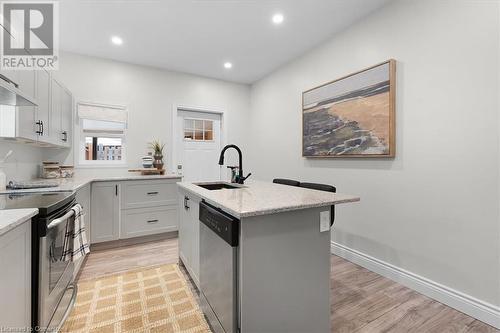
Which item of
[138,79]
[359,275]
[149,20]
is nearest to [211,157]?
[138,79]

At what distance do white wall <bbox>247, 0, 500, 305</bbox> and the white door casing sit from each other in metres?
2.37

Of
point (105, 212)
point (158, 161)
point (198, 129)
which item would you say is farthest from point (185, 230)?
point (198, 129)

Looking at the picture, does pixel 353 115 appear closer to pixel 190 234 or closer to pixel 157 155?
pixel 190 234

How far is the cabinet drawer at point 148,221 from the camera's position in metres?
3.07

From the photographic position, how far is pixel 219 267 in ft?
4.51

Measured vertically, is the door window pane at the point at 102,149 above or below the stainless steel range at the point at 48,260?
above

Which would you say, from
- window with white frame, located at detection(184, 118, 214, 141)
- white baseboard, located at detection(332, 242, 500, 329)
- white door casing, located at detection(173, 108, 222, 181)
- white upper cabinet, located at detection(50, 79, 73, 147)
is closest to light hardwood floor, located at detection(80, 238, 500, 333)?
white baseboard, located at detection(332, 242, 500, 329)

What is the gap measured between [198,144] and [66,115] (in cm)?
194

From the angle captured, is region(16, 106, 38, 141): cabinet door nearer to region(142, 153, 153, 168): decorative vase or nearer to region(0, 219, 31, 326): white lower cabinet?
region(0, 219, 31, 326): white lower cabinet

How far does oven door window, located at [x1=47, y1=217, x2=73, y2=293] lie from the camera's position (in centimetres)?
138

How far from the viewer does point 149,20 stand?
8.43 feet

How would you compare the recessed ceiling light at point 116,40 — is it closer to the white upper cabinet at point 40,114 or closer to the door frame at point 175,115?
the white upper cabinet at point 40,114

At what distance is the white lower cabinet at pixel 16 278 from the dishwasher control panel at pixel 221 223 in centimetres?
93

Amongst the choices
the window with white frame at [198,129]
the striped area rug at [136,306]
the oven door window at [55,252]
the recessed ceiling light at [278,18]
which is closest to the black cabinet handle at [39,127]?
the oven door window at [55,252]
